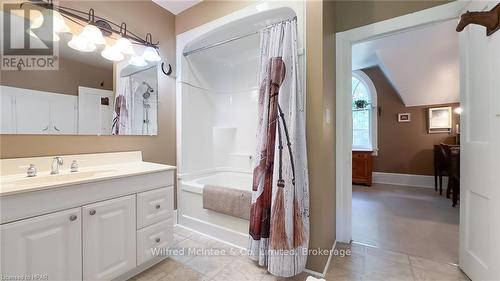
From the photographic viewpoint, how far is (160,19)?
2348mm

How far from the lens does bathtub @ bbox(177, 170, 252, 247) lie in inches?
77.0

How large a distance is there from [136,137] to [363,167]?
4.17 m

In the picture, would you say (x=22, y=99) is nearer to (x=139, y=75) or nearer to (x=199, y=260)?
(x=139, y=75)

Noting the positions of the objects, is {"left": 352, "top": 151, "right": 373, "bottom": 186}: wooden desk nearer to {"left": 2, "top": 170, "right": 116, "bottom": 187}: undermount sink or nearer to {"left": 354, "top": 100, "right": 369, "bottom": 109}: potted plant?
{"left": 354, "top": 100, "right": 369, "bottom": 109}: potted plant

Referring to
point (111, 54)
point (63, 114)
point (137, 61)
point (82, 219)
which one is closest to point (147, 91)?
point (137, 61)

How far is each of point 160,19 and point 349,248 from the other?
317cm

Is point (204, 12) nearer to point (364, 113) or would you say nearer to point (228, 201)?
point (228, 201)

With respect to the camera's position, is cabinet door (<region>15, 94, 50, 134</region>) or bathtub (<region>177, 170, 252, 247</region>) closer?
cabinet door (<region>15, 94, 50, 134</region>)

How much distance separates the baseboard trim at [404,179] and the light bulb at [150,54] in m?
4.89

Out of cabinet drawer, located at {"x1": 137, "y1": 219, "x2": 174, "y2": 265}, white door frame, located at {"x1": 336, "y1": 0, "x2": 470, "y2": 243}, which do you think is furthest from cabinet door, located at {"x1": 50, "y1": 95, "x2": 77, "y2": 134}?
white door frame, located at {"x1": 336, "y1": 0, "x2": 470, "y2": 243}

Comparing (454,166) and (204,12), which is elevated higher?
(204,12)

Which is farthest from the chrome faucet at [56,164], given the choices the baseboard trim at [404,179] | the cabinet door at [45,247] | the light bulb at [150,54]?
the baseboard trim at [404,179]

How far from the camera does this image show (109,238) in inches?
53.4

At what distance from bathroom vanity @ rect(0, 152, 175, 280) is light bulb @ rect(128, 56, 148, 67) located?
0.98 meters
